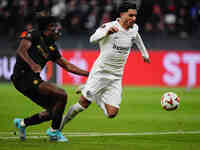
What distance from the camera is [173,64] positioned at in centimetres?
2262

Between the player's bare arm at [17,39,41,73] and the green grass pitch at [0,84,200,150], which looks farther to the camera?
the green grass pitch at [0,84,200,150]

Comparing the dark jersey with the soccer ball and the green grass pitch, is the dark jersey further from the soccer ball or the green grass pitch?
the soccer ball

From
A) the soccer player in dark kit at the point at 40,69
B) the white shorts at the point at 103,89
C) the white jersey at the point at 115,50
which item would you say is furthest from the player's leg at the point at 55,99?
the white jersey at the point at 115,50

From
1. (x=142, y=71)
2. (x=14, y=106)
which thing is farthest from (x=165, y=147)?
(x=142, y=71)

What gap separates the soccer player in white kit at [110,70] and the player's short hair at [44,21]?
1063 mm

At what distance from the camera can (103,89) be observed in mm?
9289

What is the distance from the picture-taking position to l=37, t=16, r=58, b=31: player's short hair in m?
8.34

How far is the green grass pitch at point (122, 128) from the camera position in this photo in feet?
27.2

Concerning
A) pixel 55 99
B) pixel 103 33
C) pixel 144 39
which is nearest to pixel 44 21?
pixel 103 33

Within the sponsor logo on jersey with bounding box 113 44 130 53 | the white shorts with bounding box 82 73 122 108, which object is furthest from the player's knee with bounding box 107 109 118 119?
the sponsor logo on jersey with bounding box 113 44 130 53

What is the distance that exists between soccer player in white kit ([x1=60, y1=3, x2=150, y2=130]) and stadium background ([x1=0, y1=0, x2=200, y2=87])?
1279 cm

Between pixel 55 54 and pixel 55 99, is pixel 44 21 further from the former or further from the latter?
pixel 55 99

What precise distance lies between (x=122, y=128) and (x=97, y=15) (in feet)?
44.8

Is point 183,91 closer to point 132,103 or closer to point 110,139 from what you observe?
point 132,103
